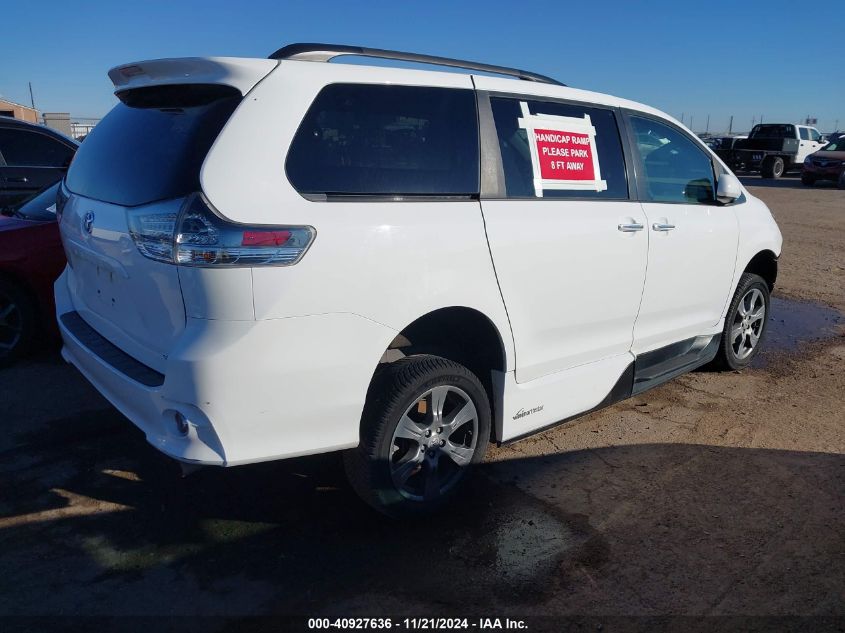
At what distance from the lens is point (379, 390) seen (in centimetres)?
296

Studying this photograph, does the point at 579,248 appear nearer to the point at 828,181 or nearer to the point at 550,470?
the point at 550,470

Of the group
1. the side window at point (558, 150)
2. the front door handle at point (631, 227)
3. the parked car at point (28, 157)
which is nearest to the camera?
the side window at point (558, 150)

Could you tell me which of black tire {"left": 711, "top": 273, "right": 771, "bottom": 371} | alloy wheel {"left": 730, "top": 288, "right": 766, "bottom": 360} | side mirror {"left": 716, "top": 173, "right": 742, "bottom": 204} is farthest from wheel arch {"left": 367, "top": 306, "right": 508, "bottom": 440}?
alloy wheel {"left": 730, "top": 288, "right": 766, "bottom": 360}

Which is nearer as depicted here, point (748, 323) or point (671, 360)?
point (671, 360)

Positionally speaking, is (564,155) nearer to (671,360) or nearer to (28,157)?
(671,360)

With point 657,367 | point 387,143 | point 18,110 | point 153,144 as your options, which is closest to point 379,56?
point 387,143

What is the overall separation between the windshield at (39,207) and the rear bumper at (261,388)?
3.09 metres

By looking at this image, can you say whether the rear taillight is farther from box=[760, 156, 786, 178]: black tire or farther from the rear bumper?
box=[760, 156, 786, 178]: black tire

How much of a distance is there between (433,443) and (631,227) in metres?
1.68

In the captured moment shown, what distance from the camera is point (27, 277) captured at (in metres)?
5.11

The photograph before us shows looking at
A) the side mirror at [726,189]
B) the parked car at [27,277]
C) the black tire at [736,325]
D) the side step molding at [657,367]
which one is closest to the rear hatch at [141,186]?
the side step molding at [657,367]

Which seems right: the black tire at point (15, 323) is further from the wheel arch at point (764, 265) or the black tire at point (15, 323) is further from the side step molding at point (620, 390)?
the wheel arch at point (764, 265)

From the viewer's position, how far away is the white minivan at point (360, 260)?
8.35 ft

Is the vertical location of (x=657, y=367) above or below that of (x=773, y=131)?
below
